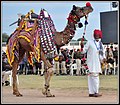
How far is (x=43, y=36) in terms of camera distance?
1190 centimetres

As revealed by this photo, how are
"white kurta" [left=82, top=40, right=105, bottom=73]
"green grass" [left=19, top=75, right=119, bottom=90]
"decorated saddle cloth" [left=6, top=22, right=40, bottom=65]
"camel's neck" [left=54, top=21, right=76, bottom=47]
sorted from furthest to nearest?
"green grass" [left=19, top=75, right=119, bottom=90] → "camel's neck" [left=54, top=21, right=76, bottom=47] → "white kurta" [left=82, top=40, right=105, bottom=73] → "decorated saddle cloth" [left=6, top=22, right=40, bottom=65]

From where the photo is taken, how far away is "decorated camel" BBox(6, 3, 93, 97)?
39.0ft

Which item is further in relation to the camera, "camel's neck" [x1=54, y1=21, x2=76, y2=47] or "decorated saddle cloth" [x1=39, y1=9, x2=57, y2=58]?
"camel's neck" [x1=54, y1=21, x2=76, y2=47]

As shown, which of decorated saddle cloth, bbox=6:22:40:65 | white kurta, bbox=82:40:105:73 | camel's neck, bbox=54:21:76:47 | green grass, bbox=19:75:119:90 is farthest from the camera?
green grass, bbox=19:75:119:90

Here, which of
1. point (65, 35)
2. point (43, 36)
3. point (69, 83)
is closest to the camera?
point (43, 36)

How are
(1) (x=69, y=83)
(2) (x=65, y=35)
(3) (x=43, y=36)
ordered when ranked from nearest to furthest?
(3) (x=43, y=36) < (2) (x=65, y=35) < (1) (x=69, y=83)

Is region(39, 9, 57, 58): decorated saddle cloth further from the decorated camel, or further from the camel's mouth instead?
the camel's mouth

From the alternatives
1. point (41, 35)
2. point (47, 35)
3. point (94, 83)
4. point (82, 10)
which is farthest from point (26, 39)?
point (94, 83)

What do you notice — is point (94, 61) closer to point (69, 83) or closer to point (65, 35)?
point (65, 35)

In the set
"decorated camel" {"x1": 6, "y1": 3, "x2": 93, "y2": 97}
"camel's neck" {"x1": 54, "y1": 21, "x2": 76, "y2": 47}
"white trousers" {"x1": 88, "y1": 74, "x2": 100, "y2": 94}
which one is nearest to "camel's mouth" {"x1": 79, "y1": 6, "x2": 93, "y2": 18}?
"decorated camel" {"x1": 6, "y1": 3, "x2": 93, "y2": 97}

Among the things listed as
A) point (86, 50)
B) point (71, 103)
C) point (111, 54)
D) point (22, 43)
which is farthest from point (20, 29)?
point (111, 54)

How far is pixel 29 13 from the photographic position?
41.0ft

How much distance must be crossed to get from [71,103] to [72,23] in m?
2.94

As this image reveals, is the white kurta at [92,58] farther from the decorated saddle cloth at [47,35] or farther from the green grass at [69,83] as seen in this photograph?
the green grass at [69,83]
